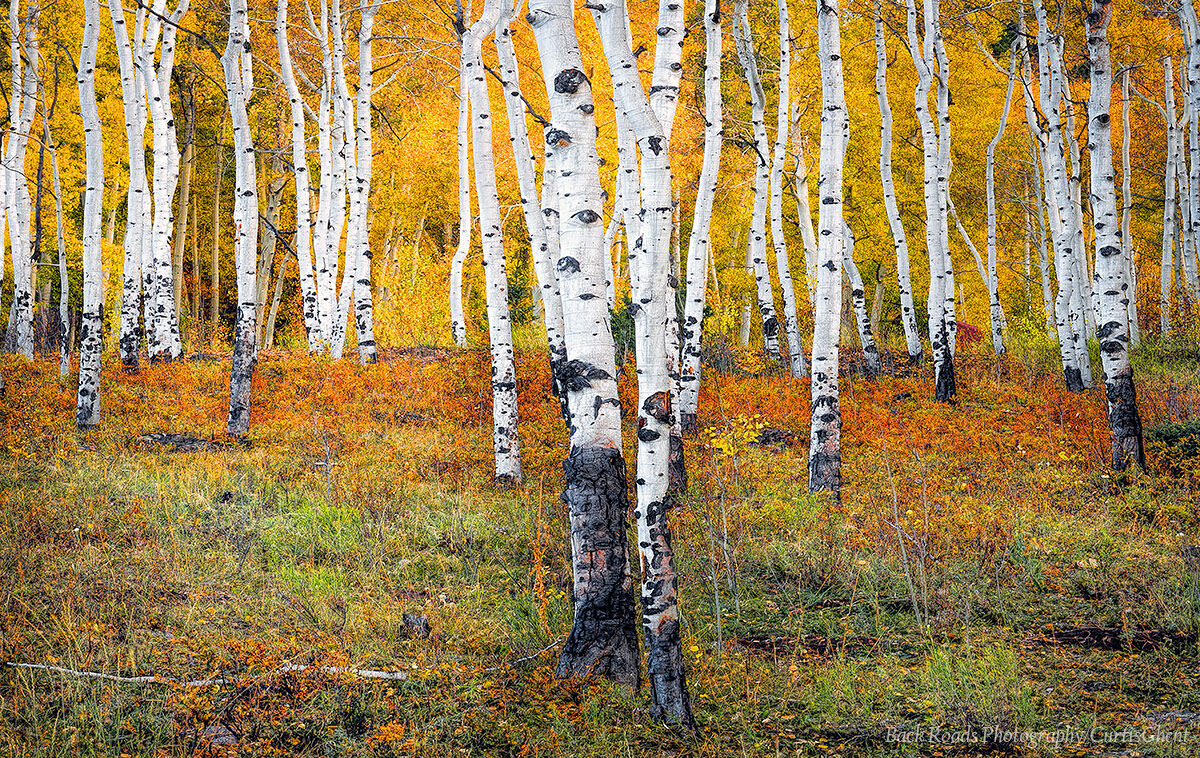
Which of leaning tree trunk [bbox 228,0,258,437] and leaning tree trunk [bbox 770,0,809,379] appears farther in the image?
leaning tree trunk [bbox 770,0,809,379]

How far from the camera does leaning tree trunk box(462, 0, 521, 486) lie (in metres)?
7.77

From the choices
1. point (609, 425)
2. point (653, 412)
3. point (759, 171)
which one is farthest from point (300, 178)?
point (653, 412)

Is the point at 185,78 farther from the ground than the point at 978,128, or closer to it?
farther from the ground

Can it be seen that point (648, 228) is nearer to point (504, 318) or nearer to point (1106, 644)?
point (1106, 644)

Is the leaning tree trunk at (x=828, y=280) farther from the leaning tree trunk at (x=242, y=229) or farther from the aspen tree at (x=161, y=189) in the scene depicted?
the aspen tree at (x=161, y=189)

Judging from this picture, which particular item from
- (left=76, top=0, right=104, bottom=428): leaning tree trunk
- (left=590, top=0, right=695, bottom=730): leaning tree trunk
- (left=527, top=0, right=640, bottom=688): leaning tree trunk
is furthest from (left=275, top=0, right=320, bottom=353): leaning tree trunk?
(left=527, top=0, right=640, bottom=688): leaning tree trunk

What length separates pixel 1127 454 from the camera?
25.9ft

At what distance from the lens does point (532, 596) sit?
4949 mm

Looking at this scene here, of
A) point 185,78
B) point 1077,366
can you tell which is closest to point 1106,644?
point 1077,366

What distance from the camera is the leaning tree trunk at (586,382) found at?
405 cm

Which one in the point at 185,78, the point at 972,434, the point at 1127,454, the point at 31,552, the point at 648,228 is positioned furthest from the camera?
the point at 185,78

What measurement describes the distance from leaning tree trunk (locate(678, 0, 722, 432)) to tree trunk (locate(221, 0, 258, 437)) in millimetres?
5053

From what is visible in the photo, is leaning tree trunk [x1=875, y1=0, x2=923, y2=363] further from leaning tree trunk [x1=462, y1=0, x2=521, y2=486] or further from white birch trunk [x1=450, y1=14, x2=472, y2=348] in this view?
leaning tree trunk [x1=462, y1=0, x2=521, y2=486]

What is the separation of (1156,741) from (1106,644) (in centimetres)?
126
